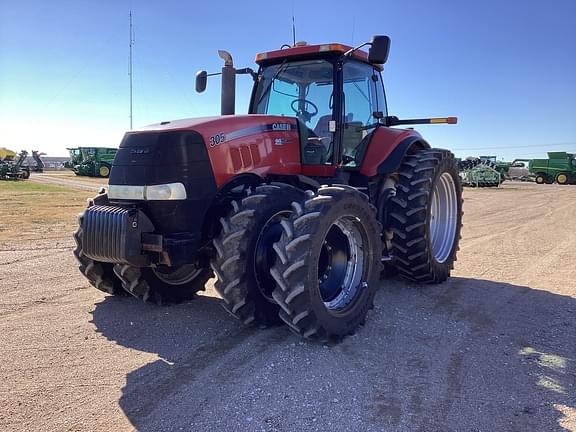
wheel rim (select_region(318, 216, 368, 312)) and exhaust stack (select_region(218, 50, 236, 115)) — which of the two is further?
exhaust stack (select_region(218, 50, 236, 115))

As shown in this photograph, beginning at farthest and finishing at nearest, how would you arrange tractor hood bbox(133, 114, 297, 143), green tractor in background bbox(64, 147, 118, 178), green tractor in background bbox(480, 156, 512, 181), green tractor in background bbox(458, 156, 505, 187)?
green tractor in background bbox(64, 147, 118, 178) < green tractor in background bbox(480, 156, 512, 181) < green tractor in background bbox(458, 156, 505, 187) < tractor hood bbox(133, 114, 297, 143)

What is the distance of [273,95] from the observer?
5.67m

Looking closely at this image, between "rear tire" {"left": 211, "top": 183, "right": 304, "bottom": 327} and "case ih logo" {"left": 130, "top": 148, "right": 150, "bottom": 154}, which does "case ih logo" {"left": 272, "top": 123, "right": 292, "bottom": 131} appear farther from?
"case ih logo" {"left": 130, "top": 148, "right": 150, "bottom": 154}

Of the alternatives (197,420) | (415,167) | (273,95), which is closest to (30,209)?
(273,95)

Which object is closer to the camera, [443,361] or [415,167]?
[443,361]

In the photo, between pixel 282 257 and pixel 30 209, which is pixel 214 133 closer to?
pixel 282 257

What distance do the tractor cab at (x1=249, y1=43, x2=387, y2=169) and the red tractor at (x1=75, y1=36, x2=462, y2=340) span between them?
12 mm

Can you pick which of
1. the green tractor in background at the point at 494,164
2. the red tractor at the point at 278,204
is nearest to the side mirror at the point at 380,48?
the red tractor at the point at 278,204

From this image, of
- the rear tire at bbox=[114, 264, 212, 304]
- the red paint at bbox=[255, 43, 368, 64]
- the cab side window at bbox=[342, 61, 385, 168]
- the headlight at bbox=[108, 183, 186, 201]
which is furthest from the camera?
the cab side window at bbox=[342, 61, 385, 168]

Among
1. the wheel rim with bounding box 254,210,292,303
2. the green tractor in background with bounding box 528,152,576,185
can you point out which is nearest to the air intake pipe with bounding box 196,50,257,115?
the wheel rim with bounding box 254,210,292,303

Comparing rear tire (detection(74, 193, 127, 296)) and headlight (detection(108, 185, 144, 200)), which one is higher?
headlight (detection(108, 185, 144, 200))

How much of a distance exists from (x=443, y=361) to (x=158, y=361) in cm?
217

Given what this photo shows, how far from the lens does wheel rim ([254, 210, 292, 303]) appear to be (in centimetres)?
420

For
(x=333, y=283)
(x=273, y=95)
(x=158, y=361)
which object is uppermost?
(x=273, y=95)
